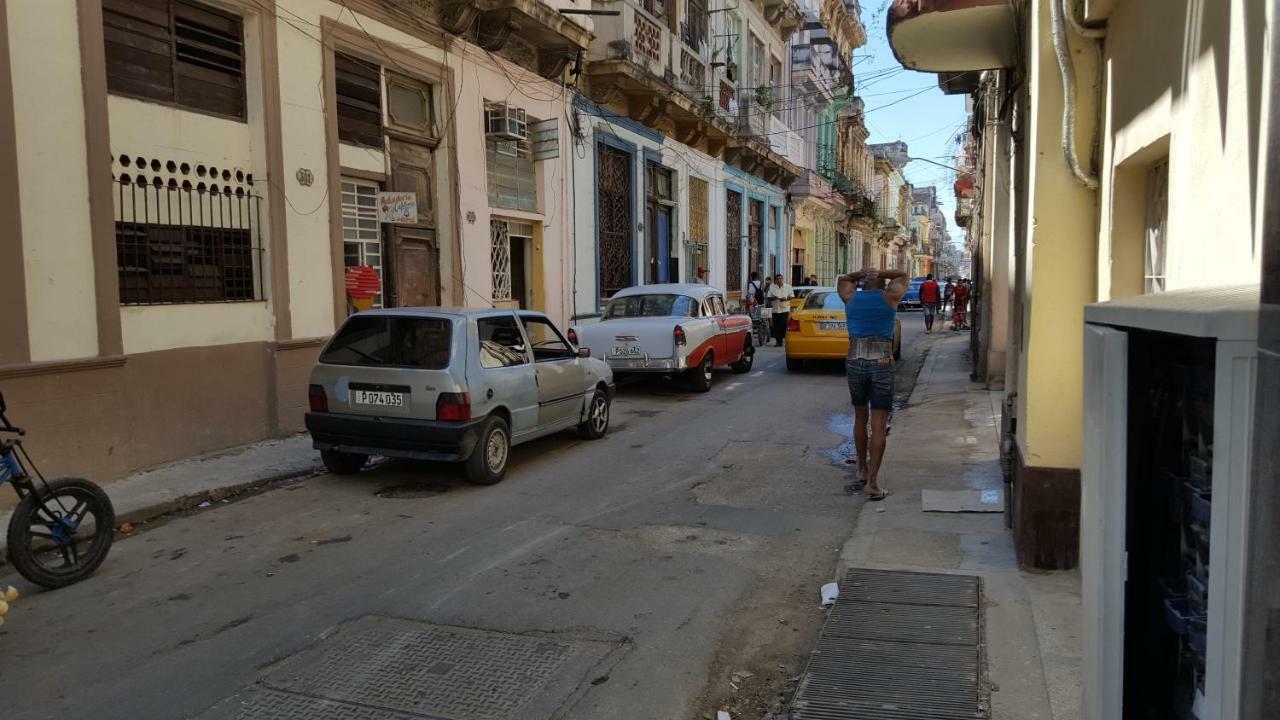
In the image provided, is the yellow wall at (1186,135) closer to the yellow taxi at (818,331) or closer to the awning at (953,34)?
the awning at (953,34)

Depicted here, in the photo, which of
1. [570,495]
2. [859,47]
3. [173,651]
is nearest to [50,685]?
[173,651]

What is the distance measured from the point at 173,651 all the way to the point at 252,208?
20.9 feet

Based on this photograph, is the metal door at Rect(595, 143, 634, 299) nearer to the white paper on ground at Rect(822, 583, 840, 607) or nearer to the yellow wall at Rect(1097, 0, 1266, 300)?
the white paper on ground at Rect(822, 583, 840, 607)

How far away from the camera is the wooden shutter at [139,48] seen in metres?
8.16

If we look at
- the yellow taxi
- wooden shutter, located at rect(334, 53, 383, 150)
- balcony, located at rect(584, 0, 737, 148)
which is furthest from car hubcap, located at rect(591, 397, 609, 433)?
balcony, located at rect(584, 0, 737, 148)

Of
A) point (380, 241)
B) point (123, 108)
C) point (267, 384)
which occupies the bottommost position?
point (267, 384)

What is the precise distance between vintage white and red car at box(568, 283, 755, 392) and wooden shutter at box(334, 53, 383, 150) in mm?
4057

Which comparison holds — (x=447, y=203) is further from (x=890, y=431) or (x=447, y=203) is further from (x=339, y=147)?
(x=890, y=431)

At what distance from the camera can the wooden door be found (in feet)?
39.3

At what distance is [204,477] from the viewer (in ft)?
25.7

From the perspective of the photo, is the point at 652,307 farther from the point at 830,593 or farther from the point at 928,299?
the point at 928,299

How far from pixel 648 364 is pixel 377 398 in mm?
5658

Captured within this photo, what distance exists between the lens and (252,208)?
31.2 ft

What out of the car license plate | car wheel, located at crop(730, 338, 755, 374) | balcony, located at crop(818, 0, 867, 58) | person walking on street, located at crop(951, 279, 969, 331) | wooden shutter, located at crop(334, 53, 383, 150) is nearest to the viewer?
the car license plate
